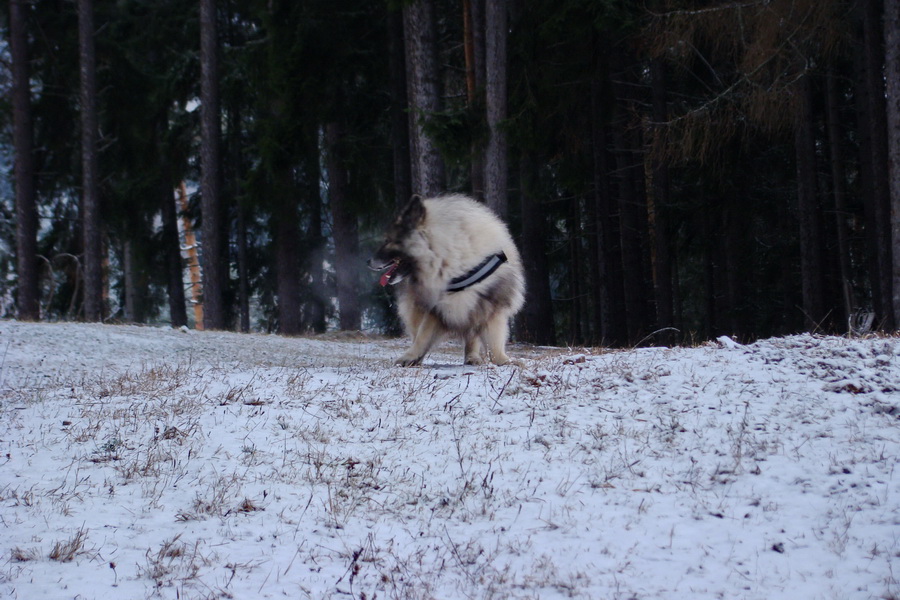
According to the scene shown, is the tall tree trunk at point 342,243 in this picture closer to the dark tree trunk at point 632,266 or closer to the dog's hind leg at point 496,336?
the dark tree trunk at point 632,266

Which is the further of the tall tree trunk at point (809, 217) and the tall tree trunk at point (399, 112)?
the tall tree trunk at point (399, 112)

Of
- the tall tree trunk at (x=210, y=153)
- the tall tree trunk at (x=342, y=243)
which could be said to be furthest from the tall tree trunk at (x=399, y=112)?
the tall tree trunk at (x=210, y=153)

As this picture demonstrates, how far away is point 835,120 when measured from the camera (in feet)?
53.1

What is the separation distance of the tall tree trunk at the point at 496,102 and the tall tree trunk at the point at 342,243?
20.2ft

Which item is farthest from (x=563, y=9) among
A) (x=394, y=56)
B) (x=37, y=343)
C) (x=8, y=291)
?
(x=8, y=291)

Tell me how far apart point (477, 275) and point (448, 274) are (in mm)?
314

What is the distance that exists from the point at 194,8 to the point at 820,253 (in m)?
20.2

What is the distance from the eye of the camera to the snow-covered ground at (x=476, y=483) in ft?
12.8

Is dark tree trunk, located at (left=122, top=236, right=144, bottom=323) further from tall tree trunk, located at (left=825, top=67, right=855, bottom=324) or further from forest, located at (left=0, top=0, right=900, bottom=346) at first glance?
tall tree trunk, located at (left=825, top=67, right=855, bottom=324)

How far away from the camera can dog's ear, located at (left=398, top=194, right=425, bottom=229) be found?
26.5 feet

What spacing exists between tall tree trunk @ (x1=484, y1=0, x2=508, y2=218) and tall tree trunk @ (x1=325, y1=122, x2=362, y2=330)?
243 inches

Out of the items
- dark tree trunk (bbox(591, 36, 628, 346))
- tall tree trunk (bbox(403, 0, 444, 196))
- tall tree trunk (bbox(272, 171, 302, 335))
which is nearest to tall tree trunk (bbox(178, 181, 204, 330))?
tall tree trunk (bbox(272, 171, 302, 335))

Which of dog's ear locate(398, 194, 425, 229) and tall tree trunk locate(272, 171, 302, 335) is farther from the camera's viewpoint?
tall tree trunk locate(272, 171, 302, 335)

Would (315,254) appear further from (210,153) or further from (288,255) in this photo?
(210,153)
